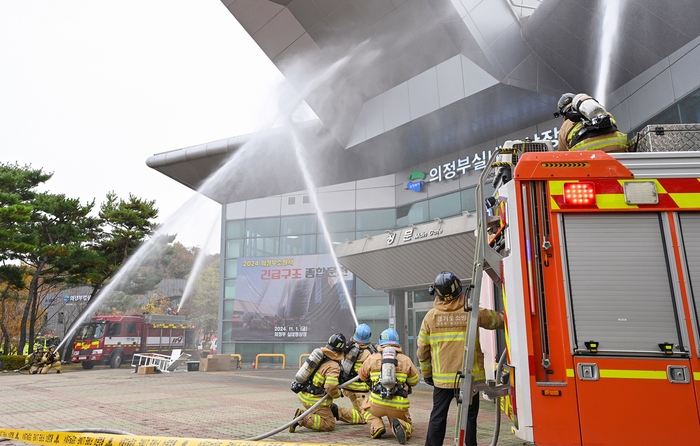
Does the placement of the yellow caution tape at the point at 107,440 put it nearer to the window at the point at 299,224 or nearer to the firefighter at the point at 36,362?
the firefighter at the point at 36,362

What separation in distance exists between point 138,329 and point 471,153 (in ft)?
61.0

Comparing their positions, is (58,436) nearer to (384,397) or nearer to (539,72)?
(384,397)

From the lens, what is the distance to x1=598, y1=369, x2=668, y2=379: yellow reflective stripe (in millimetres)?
2852

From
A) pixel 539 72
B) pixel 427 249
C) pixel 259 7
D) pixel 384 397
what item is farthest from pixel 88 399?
pixel 539 72

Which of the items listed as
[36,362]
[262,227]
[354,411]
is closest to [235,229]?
[262,227]

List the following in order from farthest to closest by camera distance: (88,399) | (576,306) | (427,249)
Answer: (427,249), (88,399), (576,306)

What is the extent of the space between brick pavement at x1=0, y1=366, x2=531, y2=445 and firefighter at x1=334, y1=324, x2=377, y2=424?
178 millimetres

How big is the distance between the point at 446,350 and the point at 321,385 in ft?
8.89

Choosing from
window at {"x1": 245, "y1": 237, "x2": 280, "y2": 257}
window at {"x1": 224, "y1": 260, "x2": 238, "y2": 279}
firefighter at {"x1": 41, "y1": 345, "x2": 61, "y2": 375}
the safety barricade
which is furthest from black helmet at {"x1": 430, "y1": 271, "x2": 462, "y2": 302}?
window at {"x1": 224, "y1": 260, "x2": 238, "y2": 279}

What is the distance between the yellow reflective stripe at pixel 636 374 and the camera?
2852mm

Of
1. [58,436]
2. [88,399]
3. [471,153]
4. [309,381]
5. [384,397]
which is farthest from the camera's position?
[471,153]

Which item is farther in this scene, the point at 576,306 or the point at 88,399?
the point at 88,399

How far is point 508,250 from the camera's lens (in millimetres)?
3244

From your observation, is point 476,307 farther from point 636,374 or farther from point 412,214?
point 412,214
